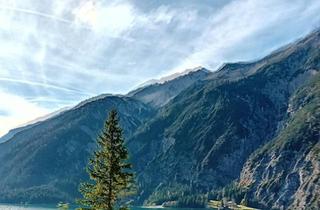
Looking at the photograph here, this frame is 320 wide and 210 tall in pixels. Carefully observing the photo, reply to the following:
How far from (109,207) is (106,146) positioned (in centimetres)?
583

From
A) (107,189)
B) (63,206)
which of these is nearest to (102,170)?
(107,189)

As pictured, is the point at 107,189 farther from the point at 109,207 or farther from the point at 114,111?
the point at 114,111

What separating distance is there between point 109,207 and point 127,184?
299 cm

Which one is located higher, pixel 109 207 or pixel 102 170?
pixel 102 170

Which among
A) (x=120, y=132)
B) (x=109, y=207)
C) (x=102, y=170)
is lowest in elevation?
(x=109, y=207)

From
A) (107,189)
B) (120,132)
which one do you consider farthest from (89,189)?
(120,132)

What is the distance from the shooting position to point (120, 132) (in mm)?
50344

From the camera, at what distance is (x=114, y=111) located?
5053 centimetres

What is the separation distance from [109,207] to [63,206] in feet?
17.2

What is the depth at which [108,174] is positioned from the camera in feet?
160

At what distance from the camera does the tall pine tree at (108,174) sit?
48125 millimetres

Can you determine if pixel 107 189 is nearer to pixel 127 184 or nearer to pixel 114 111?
pixel 127 184

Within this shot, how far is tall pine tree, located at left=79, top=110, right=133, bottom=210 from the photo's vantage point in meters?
48.1

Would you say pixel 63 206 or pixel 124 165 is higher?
pixel 124 165
